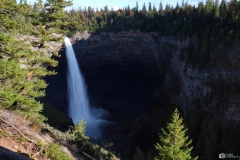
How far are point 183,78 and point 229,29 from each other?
399 inches

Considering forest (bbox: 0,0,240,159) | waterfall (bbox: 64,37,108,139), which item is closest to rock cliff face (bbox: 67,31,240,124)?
forest (bbox: 0,0,240,159)

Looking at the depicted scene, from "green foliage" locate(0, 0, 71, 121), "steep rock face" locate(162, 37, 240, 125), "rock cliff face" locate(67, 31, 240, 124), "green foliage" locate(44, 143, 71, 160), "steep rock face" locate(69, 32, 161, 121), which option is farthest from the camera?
"steep rock face" locate(69, 32, 161, 121)

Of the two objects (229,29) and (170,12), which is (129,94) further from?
(229,29)

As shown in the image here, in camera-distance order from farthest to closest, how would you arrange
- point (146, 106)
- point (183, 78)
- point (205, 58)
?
1. point (146, 106)
2. point (183, 78)
3. point (205, 58)

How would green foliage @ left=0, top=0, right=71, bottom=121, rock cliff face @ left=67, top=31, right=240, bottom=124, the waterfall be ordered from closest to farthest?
green foliage @ left=0, top=0, right=71, bottom=121 → rock cliff face @ left=67, top=31, right=240, bottom=124 → the waterfall

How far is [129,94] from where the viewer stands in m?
58.1

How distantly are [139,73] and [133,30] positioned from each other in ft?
38.7

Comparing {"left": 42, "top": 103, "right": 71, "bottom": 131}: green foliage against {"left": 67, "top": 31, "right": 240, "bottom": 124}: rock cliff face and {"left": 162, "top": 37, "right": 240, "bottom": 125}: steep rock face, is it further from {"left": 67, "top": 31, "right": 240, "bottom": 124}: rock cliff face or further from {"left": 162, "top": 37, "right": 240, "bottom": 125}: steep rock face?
{"left": 162, "top": 37, "right": 240, "bottom": 125}: steep rock face

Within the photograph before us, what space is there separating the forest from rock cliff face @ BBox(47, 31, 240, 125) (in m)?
1.11

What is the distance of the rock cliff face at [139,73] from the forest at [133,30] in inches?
43.8

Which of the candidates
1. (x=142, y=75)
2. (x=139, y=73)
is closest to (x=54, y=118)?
(x=139, y=73)

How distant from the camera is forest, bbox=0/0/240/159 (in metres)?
10.4

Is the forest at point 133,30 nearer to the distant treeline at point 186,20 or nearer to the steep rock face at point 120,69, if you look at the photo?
the distant treeline at point 186,20

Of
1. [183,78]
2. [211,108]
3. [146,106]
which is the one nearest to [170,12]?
[183,78]
